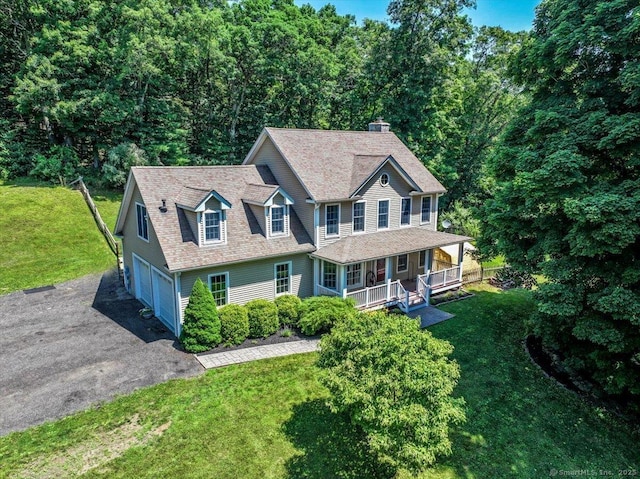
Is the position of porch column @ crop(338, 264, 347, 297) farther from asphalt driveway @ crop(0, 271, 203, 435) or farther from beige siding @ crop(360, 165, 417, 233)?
asphalt driveway @ crop(0, 271, 203, 435)

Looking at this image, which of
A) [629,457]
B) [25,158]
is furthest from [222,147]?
[629,457]

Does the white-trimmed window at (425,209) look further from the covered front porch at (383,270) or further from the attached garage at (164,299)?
the attached garage at (164,299)

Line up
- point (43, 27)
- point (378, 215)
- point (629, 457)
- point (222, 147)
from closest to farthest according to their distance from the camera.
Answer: point (629, 457), point (378, 215), point (43, 27), point (222, 147)

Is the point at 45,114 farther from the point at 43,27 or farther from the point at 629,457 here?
the point at 629,457

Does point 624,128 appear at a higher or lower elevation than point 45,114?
lower

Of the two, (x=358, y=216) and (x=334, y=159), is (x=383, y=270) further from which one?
(x=334, y=159)
